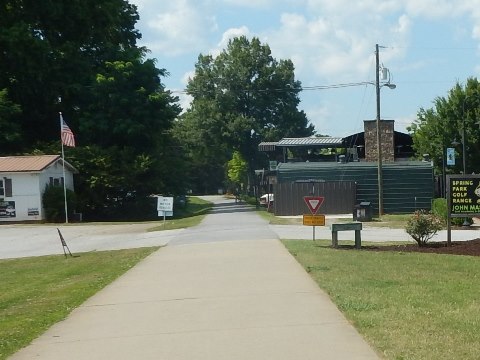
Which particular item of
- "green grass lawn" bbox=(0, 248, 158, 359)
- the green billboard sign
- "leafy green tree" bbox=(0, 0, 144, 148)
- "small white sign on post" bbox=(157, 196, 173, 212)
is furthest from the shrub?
"leafy green tree" bbox=(0, 0, 144, 148)

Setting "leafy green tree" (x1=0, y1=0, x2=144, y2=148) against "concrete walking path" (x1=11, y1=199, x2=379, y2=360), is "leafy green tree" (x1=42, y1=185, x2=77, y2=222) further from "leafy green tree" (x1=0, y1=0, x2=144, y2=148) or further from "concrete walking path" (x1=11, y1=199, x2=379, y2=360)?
"concrete walking path" (x1=11, y1=199, x2=379, y2=360)

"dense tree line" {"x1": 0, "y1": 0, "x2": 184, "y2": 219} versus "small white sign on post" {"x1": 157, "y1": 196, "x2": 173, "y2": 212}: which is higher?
"dense tree line" {"x1": 0, "y1": 0, "x2": 184, "y2": 219}

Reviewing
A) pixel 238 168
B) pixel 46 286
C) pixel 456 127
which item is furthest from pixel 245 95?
pixel 46 286

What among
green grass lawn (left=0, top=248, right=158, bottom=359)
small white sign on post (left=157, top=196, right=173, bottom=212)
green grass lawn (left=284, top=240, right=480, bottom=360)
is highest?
small white sign on post (left=157, top=196, right=173, bottom=212)

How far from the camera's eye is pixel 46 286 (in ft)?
51.4

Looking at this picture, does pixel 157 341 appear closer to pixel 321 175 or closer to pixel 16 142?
pixel 321 175

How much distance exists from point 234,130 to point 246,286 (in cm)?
6577

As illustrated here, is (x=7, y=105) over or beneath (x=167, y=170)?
over

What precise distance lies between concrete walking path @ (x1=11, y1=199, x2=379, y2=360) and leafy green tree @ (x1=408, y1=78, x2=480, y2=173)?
34.0 meters

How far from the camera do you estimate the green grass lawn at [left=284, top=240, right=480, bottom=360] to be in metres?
7.33

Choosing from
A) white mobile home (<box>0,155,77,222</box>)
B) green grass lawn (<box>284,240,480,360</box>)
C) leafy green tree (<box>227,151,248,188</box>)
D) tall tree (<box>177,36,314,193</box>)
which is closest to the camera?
green grass lawn (<box>284,240,480,360</box>)

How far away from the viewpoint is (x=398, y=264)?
15.0 meters

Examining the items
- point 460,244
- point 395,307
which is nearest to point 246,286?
point 395,307

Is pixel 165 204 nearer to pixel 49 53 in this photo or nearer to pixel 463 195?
pixel 463 195
